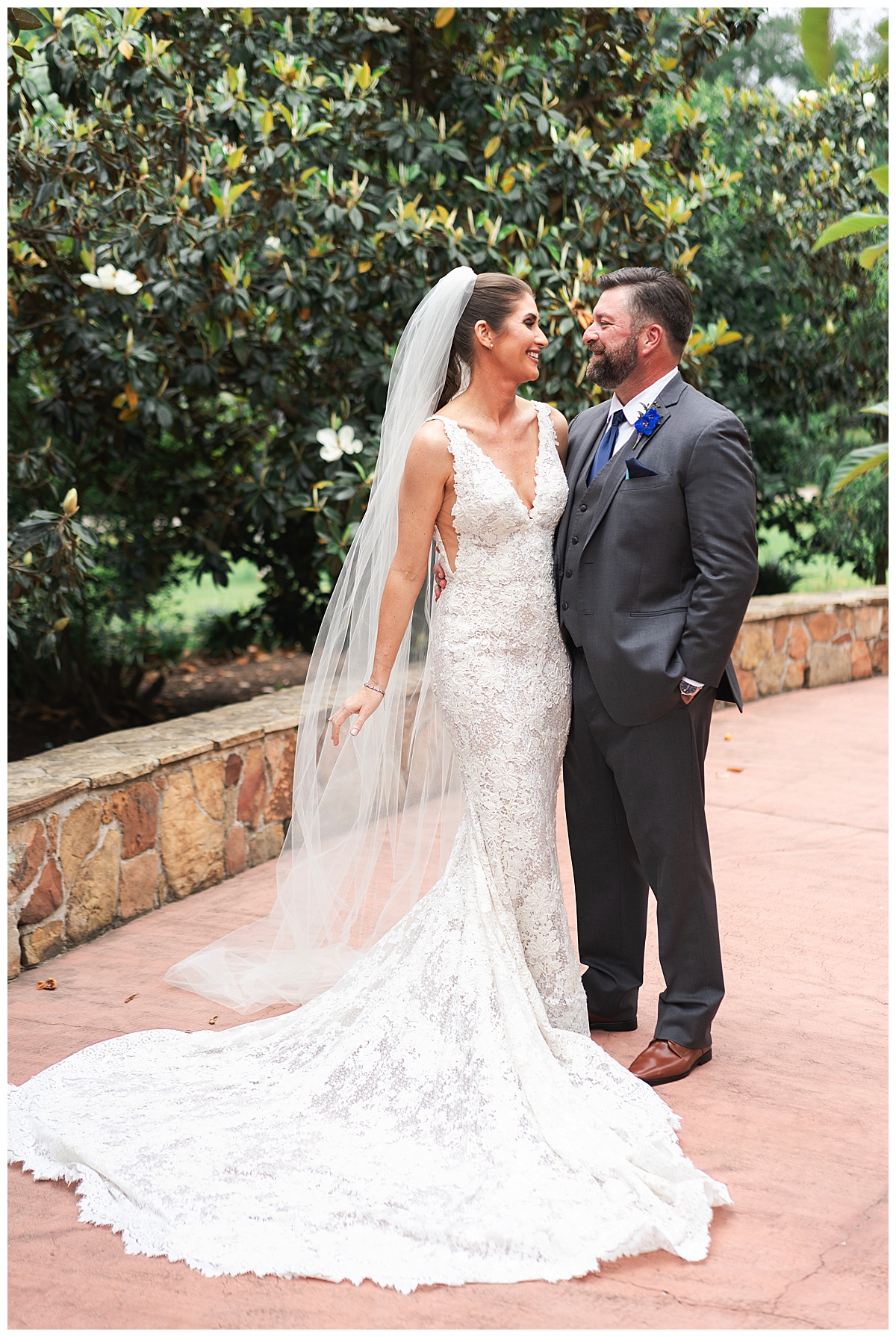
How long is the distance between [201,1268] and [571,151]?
578 cm

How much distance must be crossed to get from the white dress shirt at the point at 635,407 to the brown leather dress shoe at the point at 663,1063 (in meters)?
1.63

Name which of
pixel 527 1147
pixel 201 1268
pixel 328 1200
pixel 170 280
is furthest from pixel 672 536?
pixel 170 280

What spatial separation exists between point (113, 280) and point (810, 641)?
218 inches

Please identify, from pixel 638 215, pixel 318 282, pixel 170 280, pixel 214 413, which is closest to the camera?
pixel 170 280

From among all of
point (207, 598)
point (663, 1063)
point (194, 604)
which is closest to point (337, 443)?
point (663, 1063)

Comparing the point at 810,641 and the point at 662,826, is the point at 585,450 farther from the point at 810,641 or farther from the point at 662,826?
the point at 810,641

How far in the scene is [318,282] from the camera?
6.25m

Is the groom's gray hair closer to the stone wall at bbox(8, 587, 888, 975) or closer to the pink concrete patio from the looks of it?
the pink concrete patio

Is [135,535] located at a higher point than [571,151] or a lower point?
lower

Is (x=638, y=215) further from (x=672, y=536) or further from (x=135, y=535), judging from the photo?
(x=672, y=536)

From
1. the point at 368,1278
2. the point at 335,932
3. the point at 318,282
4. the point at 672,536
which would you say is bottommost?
the point at 368,1278

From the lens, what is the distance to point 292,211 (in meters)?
6.02

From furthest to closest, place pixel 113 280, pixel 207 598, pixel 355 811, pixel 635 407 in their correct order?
pixel 207 598, pixel 113 280, pixel 355 811, pixel 635 407

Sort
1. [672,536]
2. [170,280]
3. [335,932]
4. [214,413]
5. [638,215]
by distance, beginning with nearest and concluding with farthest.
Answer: [672,536], [335,932], [170,280], [638,215], [214,413]
